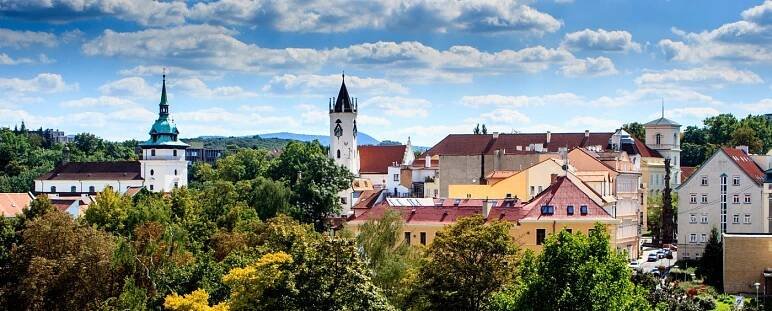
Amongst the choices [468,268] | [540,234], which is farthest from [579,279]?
[540,234]

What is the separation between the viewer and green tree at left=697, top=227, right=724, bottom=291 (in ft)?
231

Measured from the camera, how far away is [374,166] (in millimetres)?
141500

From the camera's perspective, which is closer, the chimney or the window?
the window

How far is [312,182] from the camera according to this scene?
341 ft

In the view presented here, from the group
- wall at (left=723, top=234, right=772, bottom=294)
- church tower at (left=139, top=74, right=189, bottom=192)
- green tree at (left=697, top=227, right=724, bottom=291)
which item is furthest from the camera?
church tower at (left=139, top=74, right=189, bottom=192)

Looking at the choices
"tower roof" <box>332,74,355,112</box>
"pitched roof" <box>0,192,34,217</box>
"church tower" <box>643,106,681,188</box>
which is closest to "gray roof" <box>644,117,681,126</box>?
"church tower" <box>643,106,681,188</box>

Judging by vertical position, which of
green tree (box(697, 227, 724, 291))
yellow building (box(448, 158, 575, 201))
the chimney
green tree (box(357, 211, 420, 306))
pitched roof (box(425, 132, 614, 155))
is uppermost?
pitched roof (box(425, 132, 614, 155))

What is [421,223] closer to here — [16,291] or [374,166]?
[16,291]

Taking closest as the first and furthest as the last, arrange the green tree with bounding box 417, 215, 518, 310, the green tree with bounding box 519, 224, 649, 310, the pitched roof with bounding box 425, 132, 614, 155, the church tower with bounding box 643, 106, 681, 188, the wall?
the green tree with bounding box 519, 224, 649, 310, the green tree with bounding box 417, 215, 518, 310, the wall, the pitched roof with bounding box 425, 132, 614, 155, the church tower with bounding box 643, 106, 681, 188

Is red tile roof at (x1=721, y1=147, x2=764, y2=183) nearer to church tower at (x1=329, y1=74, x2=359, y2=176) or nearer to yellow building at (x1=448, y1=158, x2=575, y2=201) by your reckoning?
yellow building at (x1=448, y1=158, x2=575, y2=201)

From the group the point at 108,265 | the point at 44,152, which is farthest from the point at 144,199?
the point at 44,152

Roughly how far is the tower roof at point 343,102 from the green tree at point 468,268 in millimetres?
83115

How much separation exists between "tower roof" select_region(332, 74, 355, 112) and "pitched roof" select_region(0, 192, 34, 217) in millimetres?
34910

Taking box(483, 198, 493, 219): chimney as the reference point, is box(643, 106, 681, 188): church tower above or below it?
above
